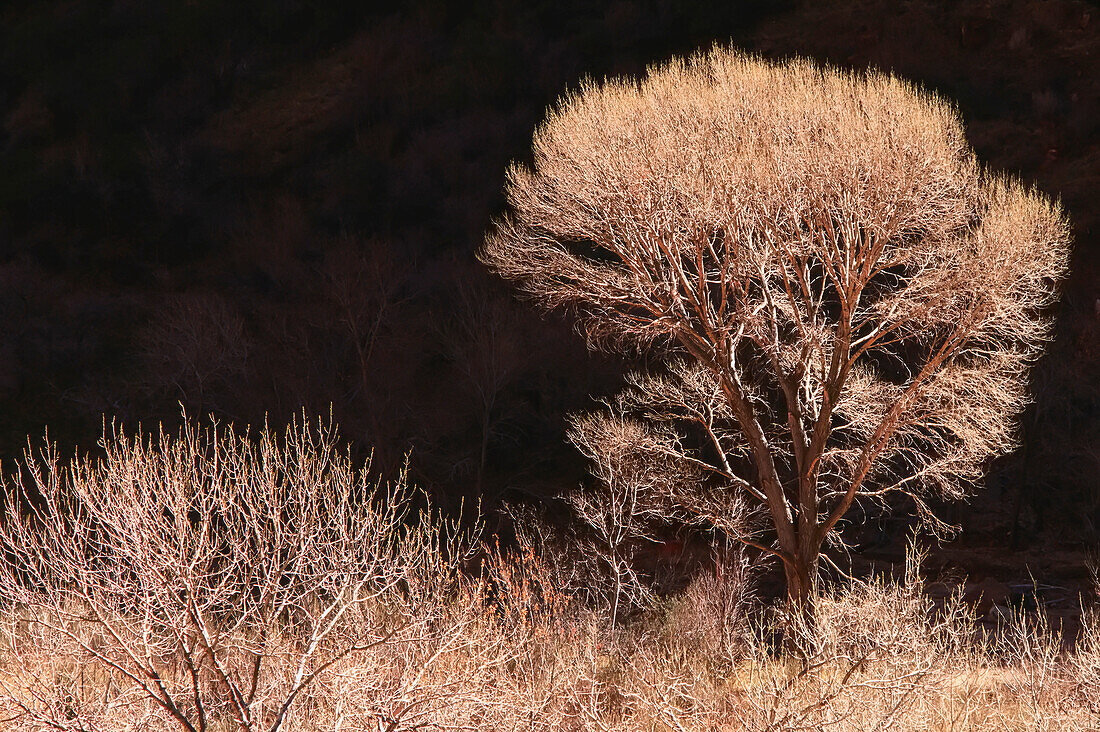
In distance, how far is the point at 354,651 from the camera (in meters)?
11.4

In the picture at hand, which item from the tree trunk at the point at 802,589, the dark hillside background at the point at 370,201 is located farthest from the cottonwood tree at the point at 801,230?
the dark hillside background at the point at 370,201

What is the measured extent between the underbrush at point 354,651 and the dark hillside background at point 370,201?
12.5 meters

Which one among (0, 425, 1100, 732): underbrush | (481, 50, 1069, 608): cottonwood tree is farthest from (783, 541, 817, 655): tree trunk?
(0, 425, 1100, 732): underbrush

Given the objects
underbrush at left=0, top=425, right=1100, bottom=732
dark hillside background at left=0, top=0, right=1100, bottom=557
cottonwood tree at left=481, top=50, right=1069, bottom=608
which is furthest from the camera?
dark hillside background at left=0, top=0, right=1100, bottom=557

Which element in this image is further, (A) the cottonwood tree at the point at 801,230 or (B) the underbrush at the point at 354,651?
(A) the cottonwood tree at the point at 801,230

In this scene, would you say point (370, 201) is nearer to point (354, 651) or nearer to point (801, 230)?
point (801, 230)

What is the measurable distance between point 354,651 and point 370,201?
Result: 33.8 m

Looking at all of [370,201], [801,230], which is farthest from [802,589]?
[370,201]

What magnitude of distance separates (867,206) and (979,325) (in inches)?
94.0

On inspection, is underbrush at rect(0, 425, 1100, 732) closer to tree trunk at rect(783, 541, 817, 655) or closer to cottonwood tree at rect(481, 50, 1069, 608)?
tree trunk at rect(783, 541, 817, 655)

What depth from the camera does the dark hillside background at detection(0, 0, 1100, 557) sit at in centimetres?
2981

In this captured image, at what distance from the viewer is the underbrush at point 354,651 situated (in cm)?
1045

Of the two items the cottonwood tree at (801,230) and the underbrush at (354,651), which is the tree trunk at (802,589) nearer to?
the cottonwood tree at (801,230)

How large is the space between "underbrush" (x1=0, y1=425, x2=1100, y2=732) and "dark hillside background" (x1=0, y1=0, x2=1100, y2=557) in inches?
492
